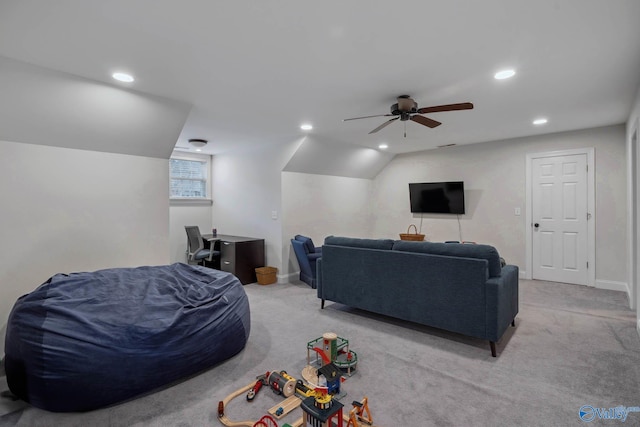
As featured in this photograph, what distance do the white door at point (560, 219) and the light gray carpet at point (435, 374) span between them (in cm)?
138

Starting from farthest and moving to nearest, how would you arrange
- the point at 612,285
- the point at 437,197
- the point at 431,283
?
the point at 437,197 < the point at 612,285 < the point at 431,283

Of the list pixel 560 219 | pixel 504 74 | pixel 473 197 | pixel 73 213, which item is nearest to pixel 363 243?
pixel 504 74

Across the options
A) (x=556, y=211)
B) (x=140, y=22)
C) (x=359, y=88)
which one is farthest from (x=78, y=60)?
(x=556, y=211)

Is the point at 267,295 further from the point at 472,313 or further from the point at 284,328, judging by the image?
the point at 472,313

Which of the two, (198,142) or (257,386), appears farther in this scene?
(198,142)

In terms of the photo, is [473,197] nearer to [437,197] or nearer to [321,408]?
[437,197]

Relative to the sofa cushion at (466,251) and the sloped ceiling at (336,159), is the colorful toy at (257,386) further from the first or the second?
the sloped ceiling at (336,159)

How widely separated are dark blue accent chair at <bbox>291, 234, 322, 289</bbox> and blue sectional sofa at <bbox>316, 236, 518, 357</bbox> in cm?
120

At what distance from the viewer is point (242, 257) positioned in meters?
5.23

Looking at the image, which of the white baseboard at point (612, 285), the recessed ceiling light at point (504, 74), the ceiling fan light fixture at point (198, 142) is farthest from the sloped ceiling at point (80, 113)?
the white baseboard at point (612, 285)

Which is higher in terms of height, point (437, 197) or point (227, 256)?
point (437, 197)

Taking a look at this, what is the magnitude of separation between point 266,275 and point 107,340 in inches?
127

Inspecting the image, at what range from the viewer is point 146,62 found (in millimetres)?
2486

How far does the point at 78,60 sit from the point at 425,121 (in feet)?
10.7
